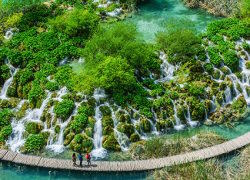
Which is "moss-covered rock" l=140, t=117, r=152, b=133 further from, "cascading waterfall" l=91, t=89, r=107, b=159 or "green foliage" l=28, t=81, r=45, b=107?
"green foliage" l=28, t=81, r=45, b=107

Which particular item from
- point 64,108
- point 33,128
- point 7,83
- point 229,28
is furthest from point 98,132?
point 229,28

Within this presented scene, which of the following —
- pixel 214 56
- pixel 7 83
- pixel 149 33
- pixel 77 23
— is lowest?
pixel 7 83

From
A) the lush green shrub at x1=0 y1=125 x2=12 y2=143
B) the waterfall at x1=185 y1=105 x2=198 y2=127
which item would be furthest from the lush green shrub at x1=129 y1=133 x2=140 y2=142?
the lush green shrub at x1=0 y1=125 x2=12 y2=143

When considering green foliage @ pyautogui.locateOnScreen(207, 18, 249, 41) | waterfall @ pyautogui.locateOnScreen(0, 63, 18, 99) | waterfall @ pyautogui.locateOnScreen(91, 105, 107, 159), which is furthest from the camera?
green foliage @ pyautogui.locateOnScreen(207, 18, 249, 41)

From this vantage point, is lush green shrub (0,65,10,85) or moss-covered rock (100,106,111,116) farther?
lush green shrub (0,65,10,85)

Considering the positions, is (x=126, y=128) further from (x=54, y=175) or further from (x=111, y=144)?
(x=54, y=175)

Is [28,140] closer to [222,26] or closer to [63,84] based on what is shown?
[63,84]
